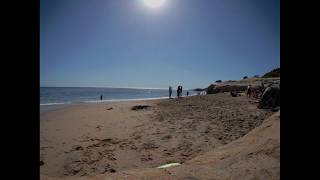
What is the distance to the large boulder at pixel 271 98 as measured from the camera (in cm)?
1608

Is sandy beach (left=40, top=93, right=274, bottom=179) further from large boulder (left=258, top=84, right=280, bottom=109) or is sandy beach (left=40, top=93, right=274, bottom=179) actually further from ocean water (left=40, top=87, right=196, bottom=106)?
ocean water (left=40, top=87, right=196, bottom=106)

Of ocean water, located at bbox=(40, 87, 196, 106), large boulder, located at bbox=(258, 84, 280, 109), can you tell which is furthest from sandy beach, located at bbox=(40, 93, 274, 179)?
ocean water, located at bbox=(40, 87, 196, 106)

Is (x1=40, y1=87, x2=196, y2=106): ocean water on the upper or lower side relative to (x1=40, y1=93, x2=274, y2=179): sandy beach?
upper

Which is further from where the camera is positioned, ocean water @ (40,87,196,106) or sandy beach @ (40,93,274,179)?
ocean water @ (40,87,196,106)

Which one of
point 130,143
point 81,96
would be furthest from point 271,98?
point 81,96

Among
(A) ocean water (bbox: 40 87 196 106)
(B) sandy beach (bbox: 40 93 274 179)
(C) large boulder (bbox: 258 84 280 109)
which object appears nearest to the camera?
(B) sandy beach (bbox: 40 93 274 179)

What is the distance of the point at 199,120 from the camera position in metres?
13.9

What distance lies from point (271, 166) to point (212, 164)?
94 cm

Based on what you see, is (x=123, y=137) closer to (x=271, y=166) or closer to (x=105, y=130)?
(x=105, y=130)

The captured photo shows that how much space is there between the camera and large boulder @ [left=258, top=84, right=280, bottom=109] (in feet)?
52.7

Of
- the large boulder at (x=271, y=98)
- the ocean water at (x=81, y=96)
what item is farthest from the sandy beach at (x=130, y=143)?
the ocean water at (x=81, y=96)

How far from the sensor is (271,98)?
53.7 feet
